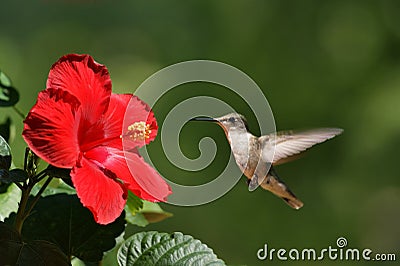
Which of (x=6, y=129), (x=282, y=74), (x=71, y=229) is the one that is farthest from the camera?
(x=282, y=74)

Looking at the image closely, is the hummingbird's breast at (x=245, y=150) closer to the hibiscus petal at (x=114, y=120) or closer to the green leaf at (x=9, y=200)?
the hibiscus petal at (x=114, y=120)

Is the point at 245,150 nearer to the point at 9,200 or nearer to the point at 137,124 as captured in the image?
the point at 137,124

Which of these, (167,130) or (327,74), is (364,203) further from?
(167,130)

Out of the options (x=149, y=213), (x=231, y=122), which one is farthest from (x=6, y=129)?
(x=231, y=122)

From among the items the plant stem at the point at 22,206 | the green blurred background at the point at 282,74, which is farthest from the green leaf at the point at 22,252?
the green blurred background at the point at 282,74

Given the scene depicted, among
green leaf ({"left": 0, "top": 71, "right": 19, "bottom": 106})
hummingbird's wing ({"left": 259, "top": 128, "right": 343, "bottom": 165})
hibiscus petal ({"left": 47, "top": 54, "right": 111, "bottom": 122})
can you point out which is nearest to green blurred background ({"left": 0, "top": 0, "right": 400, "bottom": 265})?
green leaf ({"left": 0, "top": 71, "right": 19, "bottom": 106})

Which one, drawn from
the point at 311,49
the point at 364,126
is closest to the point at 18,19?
the point at 311,49

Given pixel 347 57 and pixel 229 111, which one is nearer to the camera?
pixel 229 111
